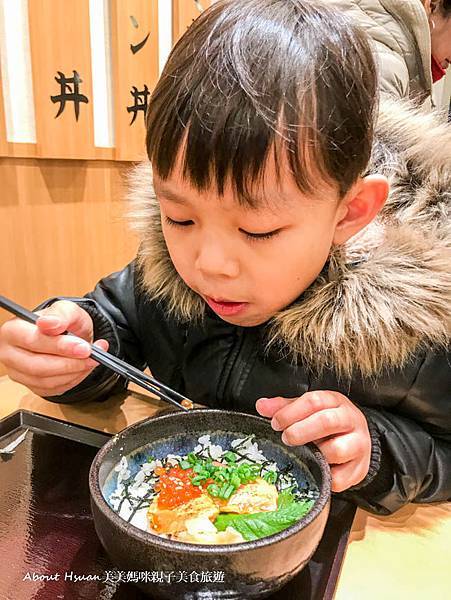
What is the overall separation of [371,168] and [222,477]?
20.2 inches

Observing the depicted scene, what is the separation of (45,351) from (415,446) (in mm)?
575

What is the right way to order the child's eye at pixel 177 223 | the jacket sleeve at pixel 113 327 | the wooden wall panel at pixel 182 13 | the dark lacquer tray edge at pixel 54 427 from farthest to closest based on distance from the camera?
1. the wooden wall panel at pixel 182 13
2. the jacket sleeve at pixel 113 327
3. the dark lacquer tray edge at pixel 54 427
4. the child's eye at pixel 177 223

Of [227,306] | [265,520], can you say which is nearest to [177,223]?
[227,306]

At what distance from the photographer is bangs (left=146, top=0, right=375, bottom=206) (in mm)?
654

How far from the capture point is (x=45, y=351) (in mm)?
846

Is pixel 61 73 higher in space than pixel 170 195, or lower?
higher

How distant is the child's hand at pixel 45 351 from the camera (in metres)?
0.80

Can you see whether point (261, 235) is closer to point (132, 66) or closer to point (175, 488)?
point (175, 488)

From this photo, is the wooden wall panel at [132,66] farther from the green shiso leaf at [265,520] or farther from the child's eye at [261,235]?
the green shiso leaf at [265,520]

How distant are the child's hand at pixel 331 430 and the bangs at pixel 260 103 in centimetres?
27

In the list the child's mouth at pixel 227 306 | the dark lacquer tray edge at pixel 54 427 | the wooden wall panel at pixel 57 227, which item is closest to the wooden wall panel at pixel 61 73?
the wooden wall panel at pixel 57 227

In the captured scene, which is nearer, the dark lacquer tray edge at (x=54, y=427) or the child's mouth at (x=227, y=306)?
the child's mouth at (x=227, y=306)

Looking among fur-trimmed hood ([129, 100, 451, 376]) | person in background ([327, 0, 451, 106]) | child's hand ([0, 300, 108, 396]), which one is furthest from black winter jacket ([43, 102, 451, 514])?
person in background ([327, 0, 451, 106])

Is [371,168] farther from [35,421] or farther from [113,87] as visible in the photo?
[113,87]
